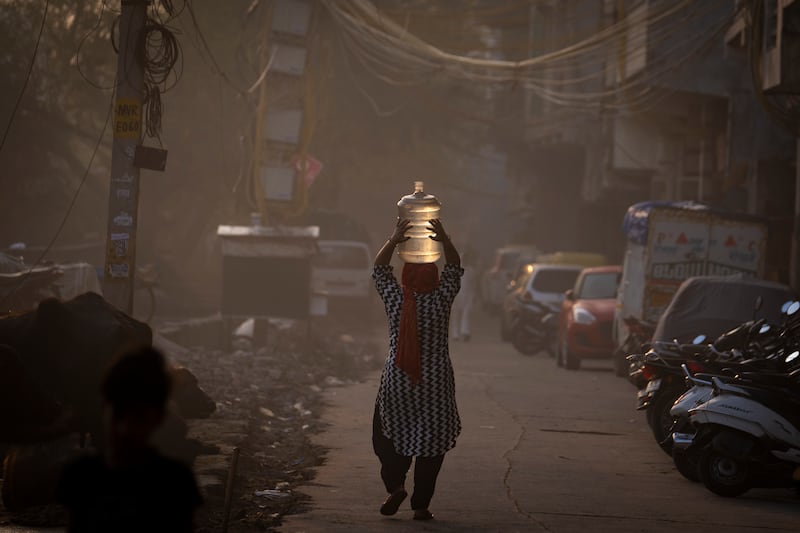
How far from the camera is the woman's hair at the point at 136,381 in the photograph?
3.35 meters

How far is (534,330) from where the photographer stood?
1042 inches

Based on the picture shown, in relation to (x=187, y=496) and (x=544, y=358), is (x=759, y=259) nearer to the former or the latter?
(x=544, y=358)

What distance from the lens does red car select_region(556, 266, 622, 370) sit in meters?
22.2

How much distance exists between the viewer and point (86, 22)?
1212 inches

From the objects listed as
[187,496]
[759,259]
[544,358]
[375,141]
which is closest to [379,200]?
[375,141]

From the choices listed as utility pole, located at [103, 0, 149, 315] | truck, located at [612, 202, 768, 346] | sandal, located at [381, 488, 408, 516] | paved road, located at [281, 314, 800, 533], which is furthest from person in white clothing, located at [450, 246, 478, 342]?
sandal, located at [381, 488, 408, 516]

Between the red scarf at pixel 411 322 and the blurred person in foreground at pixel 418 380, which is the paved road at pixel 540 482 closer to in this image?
the blurred person in foreground at pixel 418 380

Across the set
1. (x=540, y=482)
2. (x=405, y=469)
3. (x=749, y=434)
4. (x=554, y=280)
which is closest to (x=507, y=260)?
(x=554, y=280)

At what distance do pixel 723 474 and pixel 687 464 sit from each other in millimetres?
616

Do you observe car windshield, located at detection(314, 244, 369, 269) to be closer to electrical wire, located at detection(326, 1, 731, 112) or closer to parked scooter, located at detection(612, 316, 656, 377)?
electrical wire, located at detection(326, 1, 731, 112)

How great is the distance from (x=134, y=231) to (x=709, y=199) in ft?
73.8

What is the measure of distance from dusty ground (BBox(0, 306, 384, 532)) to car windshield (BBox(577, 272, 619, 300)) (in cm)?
379

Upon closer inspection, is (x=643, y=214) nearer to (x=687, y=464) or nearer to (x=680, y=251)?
(x=680, y=251)

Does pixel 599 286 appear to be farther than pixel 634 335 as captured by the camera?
Yes
